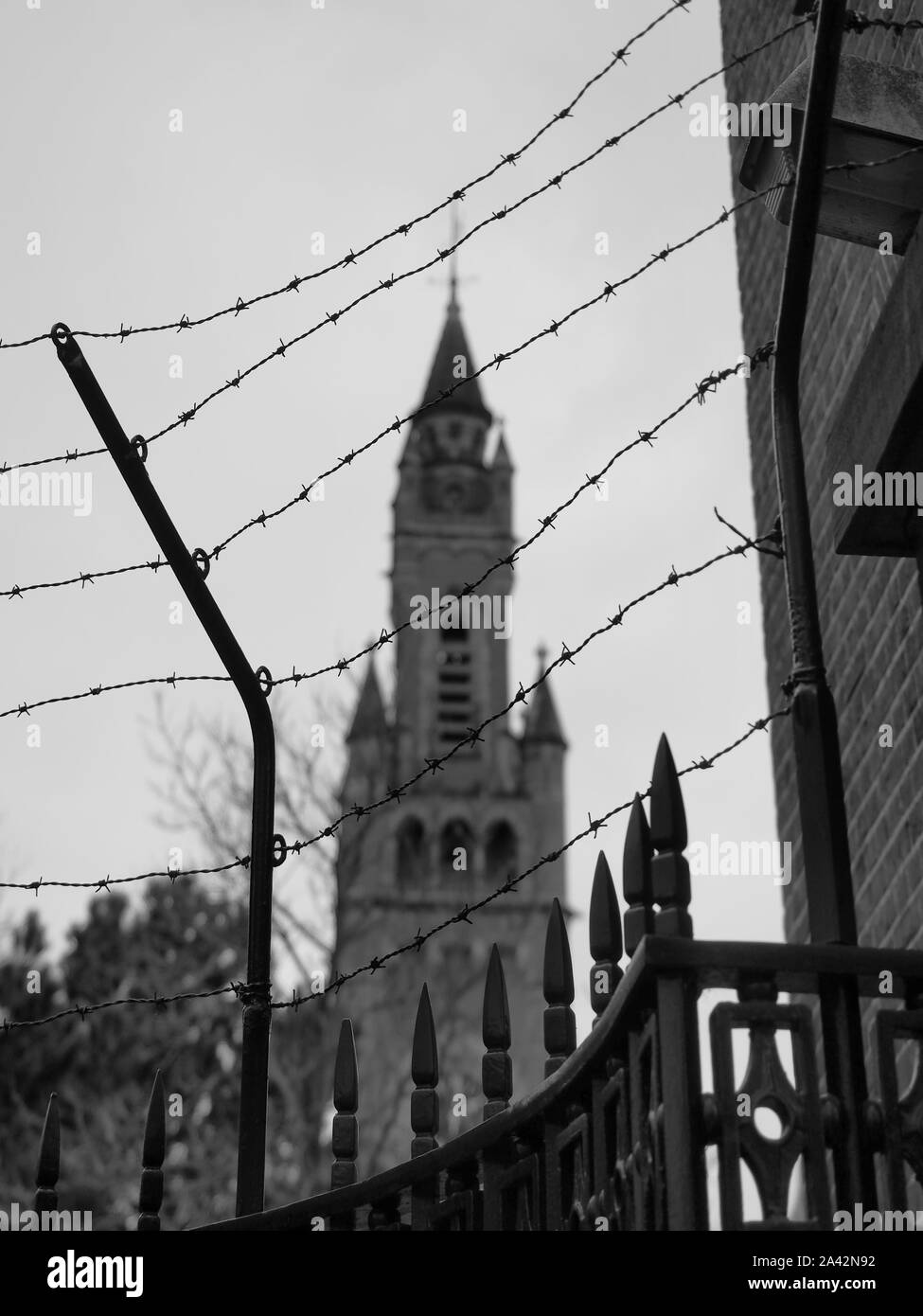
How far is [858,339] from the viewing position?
20.1 feet

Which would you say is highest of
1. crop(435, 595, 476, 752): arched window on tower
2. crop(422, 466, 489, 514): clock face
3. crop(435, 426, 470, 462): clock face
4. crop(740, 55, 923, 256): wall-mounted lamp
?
crop(435, 426, 470, 462): clock face

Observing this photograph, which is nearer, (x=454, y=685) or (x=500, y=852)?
(x=500, y=852)

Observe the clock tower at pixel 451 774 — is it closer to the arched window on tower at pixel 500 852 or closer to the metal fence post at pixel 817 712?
the arched window on tower at pixel 500 852

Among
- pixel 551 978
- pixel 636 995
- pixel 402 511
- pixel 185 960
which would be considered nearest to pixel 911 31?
pixel 551 978

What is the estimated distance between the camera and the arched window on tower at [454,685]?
189ft

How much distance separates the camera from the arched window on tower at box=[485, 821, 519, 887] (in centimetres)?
5497

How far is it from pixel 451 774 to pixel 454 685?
351 cm

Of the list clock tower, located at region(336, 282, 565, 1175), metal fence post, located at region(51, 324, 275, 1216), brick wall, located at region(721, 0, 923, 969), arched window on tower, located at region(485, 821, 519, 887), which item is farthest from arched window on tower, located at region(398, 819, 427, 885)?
metal fence post, located at region(51, 324, 275, 1216)

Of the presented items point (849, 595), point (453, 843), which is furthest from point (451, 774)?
point (849, 595)

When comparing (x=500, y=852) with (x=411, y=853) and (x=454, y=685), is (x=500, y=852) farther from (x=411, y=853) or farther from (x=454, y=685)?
(x=454, y=685)

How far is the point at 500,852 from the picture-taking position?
182ft

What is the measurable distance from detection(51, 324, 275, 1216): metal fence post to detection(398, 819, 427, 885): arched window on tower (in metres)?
48.4

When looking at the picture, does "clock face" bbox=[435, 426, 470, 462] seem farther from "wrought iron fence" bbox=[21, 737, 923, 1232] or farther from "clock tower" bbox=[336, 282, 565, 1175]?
"wrought iron fence" bbox=[21, 737, 923, 1232]

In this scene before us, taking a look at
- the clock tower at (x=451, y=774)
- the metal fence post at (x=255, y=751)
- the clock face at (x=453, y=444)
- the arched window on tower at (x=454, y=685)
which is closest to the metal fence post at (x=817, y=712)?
the metal fence post at (x=255, y=751)
